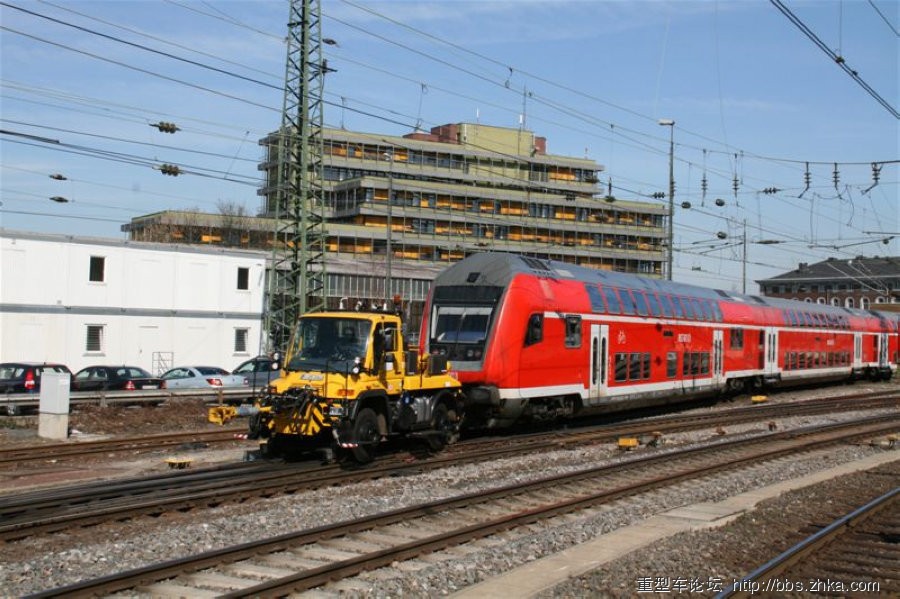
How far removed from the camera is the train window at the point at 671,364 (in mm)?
28216

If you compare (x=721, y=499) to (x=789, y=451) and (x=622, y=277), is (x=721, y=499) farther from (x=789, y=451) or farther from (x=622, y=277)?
(x=622, y=277)

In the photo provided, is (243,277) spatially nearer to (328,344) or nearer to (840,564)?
(328,344)

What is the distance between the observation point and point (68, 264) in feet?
140

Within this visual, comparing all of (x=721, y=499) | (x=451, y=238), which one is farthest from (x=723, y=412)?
(x=451, y=238)

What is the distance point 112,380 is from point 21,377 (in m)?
2.84

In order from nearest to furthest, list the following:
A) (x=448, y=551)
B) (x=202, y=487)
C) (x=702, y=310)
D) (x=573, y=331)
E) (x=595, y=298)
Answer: (x=448, y=551) < (x=202, y=487) < (x=573, y=331) < (x=595, y=298) < (x=702, y=310)

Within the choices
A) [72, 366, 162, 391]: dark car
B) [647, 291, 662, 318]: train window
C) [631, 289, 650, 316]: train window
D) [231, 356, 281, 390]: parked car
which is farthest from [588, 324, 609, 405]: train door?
[72, 366, 162, 391]: dark car

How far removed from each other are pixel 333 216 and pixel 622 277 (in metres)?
73.2

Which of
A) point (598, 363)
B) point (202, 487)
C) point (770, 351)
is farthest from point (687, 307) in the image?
point (202, 487)

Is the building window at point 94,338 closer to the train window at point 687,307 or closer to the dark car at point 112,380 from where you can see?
the dark car at point 112,380

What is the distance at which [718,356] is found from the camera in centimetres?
Result: 3225

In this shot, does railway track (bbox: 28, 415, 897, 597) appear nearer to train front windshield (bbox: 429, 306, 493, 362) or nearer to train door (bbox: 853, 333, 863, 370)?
train front windshield (bbox: 429, 306, 493, 362)

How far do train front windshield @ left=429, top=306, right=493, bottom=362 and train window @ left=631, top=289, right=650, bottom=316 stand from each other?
7226mm

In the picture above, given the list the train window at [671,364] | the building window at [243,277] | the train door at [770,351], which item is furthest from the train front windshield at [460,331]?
the building window at [243,277]
